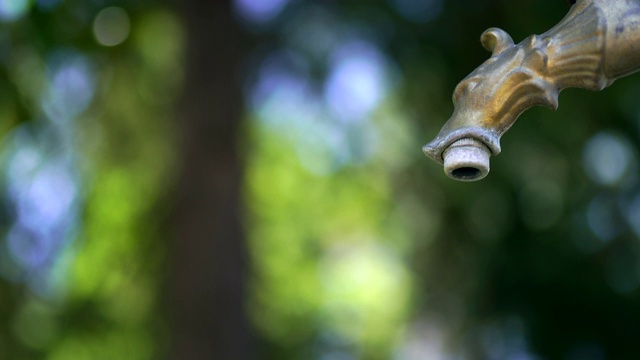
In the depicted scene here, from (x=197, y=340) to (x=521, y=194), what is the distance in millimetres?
1902

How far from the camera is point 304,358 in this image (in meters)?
8.70

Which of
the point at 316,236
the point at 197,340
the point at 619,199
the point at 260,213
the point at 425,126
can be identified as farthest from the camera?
the point at 316,236

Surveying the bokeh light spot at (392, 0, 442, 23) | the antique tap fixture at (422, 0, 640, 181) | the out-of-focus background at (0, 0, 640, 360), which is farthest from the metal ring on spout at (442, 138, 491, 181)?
the bokeh light spot at (392, 0, 442, 23)

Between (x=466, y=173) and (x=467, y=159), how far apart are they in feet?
0.15

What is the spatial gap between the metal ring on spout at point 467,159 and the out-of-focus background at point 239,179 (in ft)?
12.0

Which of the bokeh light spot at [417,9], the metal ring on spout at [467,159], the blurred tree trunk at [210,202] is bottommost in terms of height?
the metal ring on spout at [467,159]

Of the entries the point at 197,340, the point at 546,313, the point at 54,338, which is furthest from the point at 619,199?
the point at 54,338

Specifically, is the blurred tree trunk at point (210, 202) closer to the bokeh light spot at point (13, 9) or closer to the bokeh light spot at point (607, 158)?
the bokeh light spot at point (13, 9)

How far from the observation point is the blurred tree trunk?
4.84 metres

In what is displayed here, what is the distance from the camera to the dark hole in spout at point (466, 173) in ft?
4.07

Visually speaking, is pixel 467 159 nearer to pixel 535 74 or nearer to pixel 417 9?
pixel 535 74

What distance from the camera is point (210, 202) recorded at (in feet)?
16.6

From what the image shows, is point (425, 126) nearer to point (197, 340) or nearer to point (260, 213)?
point (197, 340)

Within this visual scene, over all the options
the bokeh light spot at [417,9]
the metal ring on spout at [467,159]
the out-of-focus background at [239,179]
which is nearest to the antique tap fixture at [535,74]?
the metal ring on spout at [467,159]
